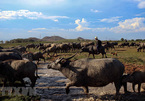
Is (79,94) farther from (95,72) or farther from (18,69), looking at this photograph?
(18,69)

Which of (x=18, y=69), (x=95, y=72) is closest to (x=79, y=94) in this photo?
(x=95, y=72)

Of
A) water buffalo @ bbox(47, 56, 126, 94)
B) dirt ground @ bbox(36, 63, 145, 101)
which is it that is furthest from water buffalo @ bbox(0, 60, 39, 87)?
water buffalo @ bbox(47, 56, 126, 94)

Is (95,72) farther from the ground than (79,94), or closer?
farther from the ground

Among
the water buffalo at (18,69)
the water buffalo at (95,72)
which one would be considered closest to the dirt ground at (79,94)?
the water buffalo at (95,72)

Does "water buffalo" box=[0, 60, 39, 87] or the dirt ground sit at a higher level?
"water buffalo" box=[0, 60, 39, 87]

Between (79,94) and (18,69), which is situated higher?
(18,69)

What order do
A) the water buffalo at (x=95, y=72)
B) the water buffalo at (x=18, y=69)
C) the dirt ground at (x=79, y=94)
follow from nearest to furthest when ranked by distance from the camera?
the water buffalo at (x=95, y=72) → the dirt ground at (x=79, y=94) → the water buffalo at (x=18, y=69)

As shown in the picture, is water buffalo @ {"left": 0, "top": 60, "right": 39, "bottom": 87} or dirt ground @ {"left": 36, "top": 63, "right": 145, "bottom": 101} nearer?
dirt ground @ {"left": 36, "top": 63, "right": 145, "bottom": 101}

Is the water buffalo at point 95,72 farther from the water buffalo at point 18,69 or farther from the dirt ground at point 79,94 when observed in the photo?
the water buffalo at point 18,69

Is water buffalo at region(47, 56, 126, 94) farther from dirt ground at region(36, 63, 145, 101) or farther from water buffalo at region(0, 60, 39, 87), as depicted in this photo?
water buffalo at region(0, 60, 39, 87)

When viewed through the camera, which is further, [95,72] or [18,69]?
[18,69]

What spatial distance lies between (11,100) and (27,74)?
1.64m

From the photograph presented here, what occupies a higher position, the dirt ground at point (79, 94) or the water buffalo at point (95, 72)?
the water buffalo at point (95, 72)

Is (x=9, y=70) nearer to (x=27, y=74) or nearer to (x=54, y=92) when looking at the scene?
(x=27, y=74)
